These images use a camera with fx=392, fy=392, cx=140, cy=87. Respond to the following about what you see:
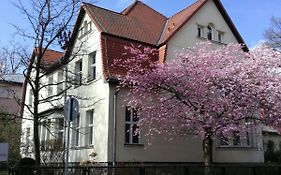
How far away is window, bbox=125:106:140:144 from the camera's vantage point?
20.0m

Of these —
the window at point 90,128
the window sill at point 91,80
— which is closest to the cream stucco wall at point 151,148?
the window sill at point 91,80

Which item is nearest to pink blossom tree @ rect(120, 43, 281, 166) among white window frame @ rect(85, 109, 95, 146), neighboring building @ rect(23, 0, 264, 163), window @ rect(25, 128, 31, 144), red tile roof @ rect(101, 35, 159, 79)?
red tile roof @ rect(101, 35, 159, 79)

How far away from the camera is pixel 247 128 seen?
57.4 ft

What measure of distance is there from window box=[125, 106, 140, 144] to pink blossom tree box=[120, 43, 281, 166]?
1533 millimetres

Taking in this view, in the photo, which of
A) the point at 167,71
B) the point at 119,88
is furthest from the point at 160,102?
the point at 119,88

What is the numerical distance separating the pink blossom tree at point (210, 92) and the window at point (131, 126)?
1.53m

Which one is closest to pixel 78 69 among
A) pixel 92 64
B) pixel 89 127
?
pixel 92 64

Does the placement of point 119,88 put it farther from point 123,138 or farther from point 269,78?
point 269,78

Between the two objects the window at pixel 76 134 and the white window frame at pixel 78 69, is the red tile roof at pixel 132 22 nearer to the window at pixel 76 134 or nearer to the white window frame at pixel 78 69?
the white window frame at pixel 78 69

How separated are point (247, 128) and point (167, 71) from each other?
4.40 metres

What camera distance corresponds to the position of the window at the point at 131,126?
65.5ft

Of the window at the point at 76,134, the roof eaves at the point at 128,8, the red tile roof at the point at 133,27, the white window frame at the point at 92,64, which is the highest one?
the roof eaves at the point at 128,8

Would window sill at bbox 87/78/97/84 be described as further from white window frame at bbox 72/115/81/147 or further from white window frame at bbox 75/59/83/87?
white window frame at bbox 72/115/81/147

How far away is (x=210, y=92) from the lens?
16797 millimetres
